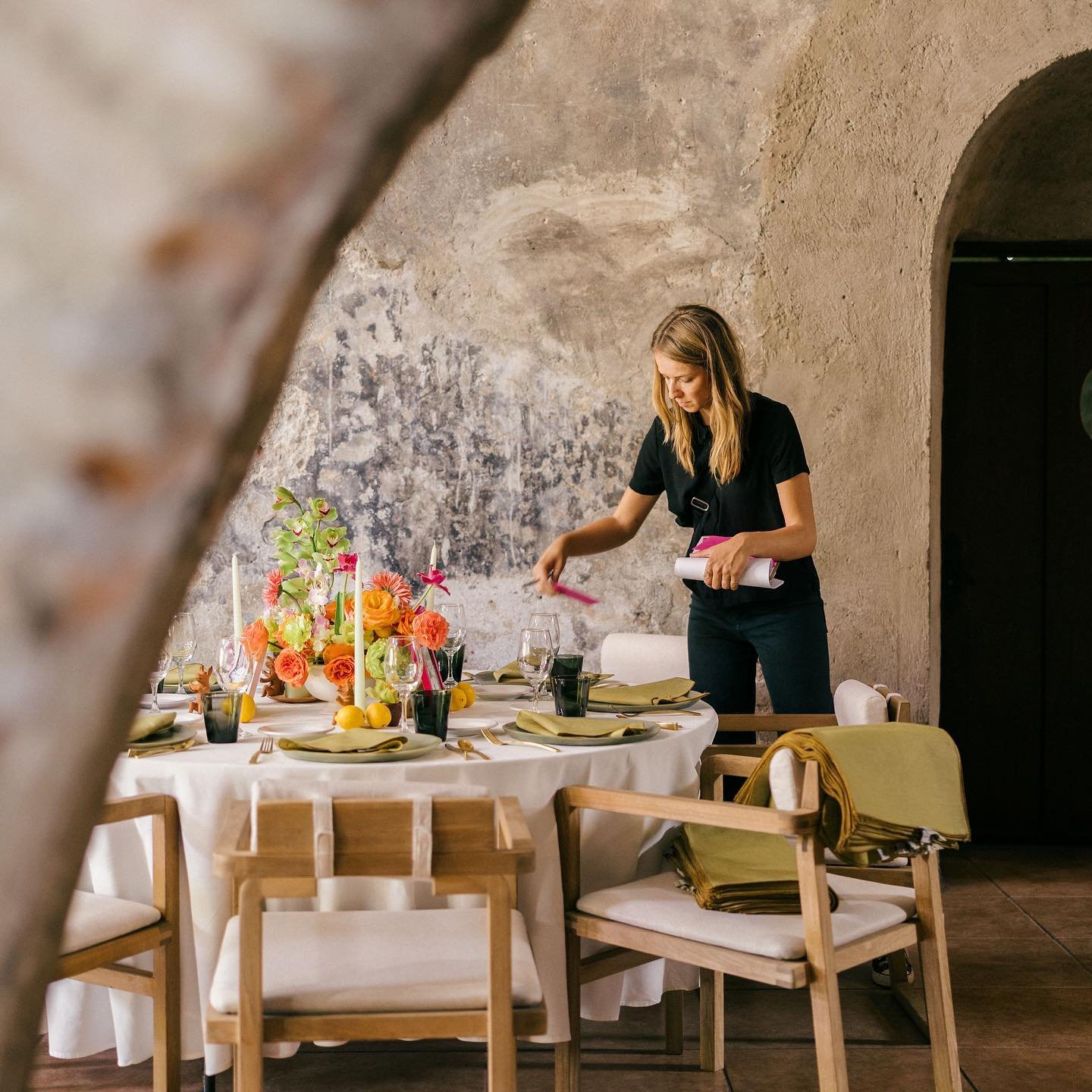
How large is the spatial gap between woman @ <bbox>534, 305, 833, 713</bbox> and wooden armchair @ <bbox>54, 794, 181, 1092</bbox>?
124cm

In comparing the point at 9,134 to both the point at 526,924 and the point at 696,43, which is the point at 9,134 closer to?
the point at 526,924

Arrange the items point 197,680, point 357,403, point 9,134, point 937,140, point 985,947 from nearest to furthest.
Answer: point 9,134
point 197,680
point 985,947
point 937,140
point 357,403

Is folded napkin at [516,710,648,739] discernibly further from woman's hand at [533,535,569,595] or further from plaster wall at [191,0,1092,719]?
plaster wall at [191,0,1092,719]

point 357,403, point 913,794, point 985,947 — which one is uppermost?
point 357,403

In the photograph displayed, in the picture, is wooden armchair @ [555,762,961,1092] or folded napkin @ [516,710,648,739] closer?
wooden armchair @ [555,762,961,1092]

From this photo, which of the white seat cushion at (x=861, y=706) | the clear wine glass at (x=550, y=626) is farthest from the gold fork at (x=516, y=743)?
the white seat cushion at (x=861, y=706)

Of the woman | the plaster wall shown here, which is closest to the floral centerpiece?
the woman

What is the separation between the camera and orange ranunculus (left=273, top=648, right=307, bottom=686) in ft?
8.32

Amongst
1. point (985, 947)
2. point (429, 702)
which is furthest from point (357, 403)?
point (985, 947)

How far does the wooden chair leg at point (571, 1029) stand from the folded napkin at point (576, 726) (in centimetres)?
38

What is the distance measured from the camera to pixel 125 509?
0.42 ft

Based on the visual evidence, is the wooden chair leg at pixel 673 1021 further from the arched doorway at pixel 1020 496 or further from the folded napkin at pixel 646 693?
the arched doorway at pixel 1020 496

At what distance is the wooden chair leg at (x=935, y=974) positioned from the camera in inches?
86.0

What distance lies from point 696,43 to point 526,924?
335 centimetres
